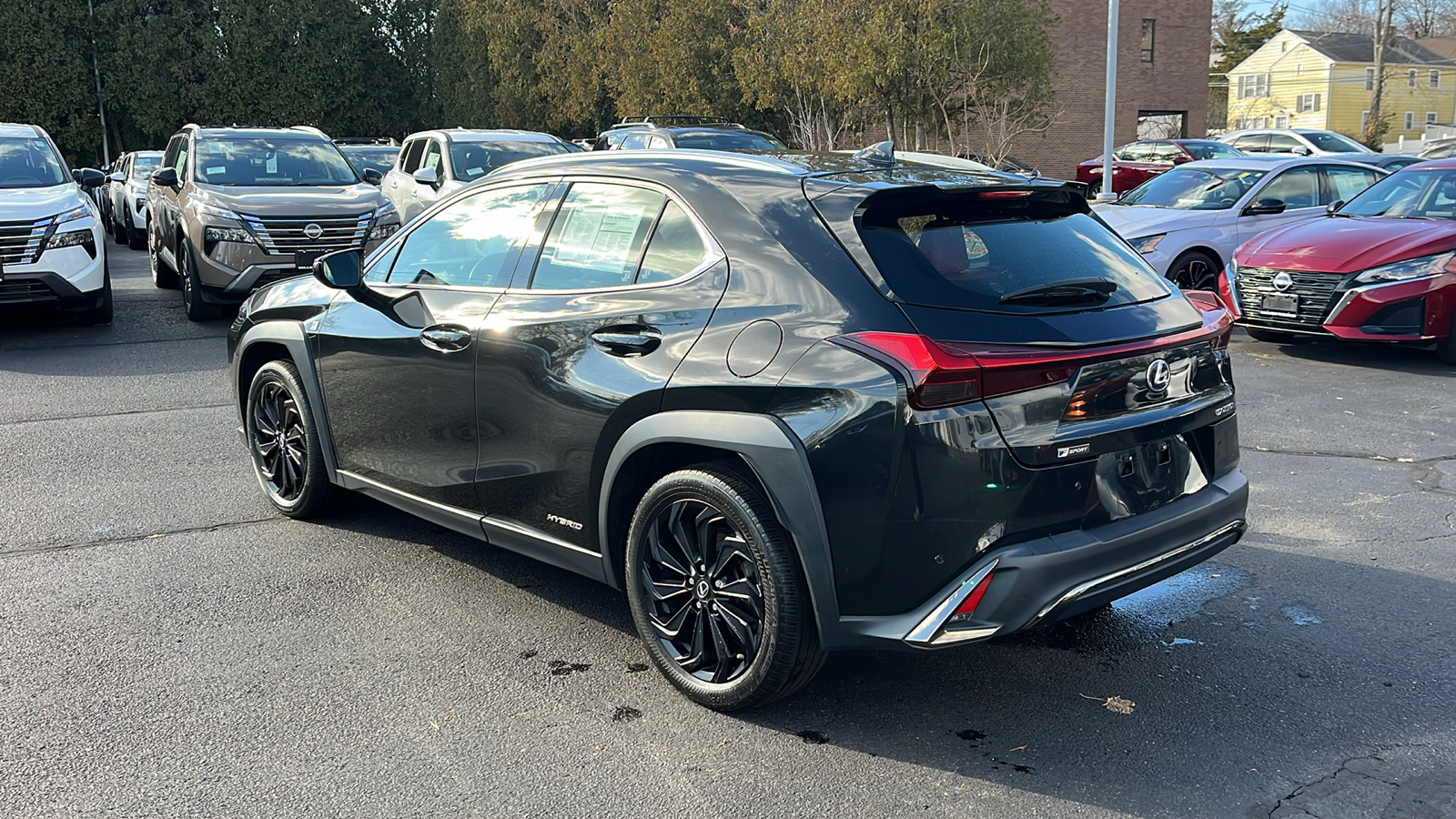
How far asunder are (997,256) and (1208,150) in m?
22.0

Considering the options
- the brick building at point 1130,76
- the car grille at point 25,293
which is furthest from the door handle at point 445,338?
the brick building at point 1130,76

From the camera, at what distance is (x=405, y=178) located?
15.7 meters

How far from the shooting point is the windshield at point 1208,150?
2328 cm

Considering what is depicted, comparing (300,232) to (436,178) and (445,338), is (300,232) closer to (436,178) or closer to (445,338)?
(436,178)

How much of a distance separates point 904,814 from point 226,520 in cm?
385

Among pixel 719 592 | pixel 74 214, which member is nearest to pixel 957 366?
pixel 719 592

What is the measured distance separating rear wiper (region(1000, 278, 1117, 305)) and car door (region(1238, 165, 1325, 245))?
9.12m

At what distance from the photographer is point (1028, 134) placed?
3956cm

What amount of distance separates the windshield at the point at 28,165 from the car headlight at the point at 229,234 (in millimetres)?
1699

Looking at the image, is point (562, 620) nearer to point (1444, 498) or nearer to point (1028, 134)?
point (1444, 498)

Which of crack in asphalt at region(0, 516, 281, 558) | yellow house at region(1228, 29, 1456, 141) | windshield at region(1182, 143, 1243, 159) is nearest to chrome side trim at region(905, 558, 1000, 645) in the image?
crack in asphalt at region(0, 516, 281, 558)

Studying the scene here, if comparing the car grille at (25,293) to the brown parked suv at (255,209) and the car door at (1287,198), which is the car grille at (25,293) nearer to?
the brown parked suv at (255,209)

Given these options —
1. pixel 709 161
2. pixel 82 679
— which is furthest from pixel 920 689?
pixel 82 679

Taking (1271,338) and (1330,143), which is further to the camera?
(1330,143)
